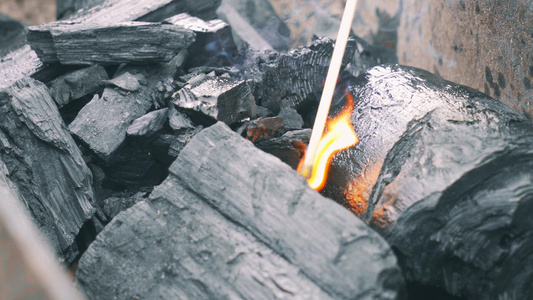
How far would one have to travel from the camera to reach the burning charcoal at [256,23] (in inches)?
124

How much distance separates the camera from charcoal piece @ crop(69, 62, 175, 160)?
6.38 feet

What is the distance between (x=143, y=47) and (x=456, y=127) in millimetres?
1672

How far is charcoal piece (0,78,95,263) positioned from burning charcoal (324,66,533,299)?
4.02 ft

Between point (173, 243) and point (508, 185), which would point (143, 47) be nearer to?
point (173, 243)

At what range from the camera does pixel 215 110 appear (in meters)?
1.88

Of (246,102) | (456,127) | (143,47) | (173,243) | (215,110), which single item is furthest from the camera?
(143,47)

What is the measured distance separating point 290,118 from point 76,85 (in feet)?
4.09

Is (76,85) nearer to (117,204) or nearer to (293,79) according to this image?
(117,204)

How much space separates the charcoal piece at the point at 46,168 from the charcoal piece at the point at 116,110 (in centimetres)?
10

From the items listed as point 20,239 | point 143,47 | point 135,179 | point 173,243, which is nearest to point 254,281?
point 173,243

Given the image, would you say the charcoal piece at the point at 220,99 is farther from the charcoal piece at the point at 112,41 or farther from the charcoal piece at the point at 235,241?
the charcoal piece at the point at 235,241

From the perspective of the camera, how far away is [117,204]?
1943 mm

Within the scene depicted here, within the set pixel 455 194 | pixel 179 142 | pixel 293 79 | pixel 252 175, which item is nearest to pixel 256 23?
pixel 293 79

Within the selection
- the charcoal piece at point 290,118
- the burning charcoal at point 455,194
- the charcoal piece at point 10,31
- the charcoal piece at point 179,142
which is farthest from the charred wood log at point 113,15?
the burning charcoal at point 455,194
